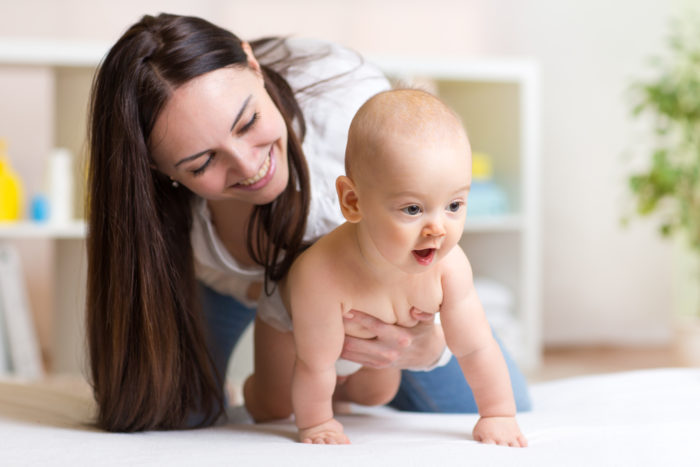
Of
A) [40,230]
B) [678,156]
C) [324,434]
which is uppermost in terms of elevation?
[324,434]

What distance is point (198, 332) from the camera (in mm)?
1192

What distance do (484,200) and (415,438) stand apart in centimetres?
190

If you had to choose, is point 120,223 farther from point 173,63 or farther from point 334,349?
point 334,349

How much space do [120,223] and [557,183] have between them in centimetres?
254

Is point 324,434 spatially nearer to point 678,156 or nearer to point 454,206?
point 454,206

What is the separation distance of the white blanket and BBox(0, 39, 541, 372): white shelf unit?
56.8 inches

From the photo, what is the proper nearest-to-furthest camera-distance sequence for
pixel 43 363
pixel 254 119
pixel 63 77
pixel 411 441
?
pixel 411 441
pixel 254 119
pixel 63 77
pixel 43 363

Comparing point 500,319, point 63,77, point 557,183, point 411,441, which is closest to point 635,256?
point 557,183

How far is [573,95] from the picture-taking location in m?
3.32

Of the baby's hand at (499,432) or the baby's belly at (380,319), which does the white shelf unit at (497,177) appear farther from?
the baby's hand at (499,432)

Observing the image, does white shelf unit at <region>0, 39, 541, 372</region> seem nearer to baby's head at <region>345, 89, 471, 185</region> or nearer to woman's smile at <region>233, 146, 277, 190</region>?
woman's smile at <region>233, 146, 277, 190</region>

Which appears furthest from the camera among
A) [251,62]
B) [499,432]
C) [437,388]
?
[437,388]

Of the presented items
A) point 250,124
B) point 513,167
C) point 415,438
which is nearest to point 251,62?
point 250,124

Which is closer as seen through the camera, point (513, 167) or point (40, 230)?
point (40, 230)
